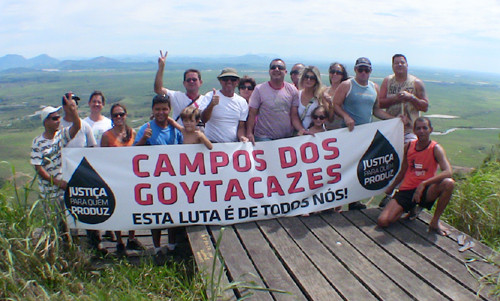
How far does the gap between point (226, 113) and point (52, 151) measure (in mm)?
2163

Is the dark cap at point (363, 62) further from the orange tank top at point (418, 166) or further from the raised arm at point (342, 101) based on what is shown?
the orange tank top at point (418, 166)

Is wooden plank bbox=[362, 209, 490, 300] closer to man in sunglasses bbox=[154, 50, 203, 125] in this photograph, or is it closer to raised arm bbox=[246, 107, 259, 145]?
raised arm bbox=[246, 107, 259, 145]

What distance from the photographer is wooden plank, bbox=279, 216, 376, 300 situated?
11.4ft

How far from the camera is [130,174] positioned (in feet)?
15.9

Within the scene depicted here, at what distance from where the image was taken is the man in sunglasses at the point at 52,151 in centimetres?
429

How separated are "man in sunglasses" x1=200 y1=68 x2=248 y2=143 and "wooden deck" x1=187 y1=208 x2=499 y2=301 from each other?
125 centimetres

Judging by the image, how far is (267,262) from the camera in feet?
13.1

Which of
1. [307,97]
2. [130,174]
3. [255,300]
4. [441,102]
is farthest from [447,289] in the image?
[441,102]

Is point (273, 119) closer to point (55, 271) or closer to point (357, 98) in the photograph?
point (357, 98)

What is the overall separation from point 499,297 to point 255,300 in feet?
6.92

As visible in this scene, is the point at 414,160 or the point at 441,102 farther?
the point at 441,102

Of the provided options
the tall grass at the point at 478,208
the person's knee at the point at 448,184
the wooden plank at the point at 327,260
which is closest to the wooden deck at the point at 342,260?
the wooden plank at the point at 327,260

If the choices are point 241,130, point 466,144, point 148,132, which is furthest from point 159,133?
point 466,144

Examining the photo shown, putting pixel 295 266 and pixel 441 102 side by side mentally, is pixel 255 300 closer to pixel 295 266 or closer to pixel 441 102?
pixel 295 266
